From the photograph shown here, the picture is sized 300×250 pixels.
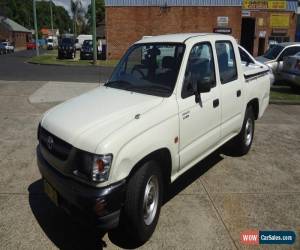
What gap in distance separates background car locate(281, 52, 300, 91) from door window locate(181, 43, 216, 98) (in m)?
8.65

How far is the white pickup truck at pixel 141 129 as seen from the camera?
3.05 m

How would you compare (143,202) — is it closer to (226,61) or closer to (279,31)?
(226,61)

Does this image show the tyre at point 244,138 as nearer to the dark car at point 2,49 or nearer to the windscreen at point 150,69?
the windscreen at point 150,69

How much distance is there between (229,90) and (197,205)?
166 cm

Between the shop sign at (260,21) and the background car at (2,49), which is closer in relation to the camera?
the shop sign at (260,21)

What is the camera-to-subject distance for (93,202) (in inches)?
116

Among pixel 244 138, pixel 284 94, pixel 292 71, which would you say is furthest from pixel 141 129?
pixel 292 71

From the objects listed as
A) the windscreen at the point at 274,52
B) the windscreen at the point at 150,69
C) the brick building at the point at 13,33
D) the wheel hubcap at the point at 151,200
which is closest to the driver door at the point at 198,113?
the windscreen at the point at 150,69

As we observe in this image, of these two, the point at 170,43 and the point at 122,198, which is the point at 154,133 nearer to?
the point at 122,198

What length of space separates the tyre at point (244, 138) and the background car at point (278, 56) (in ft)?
26.6

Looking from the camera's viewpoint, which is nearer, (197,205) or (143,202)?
(143,202)

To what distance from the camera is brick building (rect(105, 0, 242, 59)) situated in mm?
32031

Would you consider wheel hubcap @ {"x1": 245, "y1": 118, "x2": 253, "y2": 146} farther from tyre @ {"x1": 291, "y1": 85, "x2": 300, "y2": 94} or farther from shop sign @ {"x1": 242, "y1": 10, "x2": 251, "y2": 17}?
shop sign @ {"x1": 242, "y1": 10, "x2": 251, "y2": 17}

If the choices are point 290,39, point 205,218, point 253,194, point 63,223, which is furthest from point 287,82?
point 290,39
